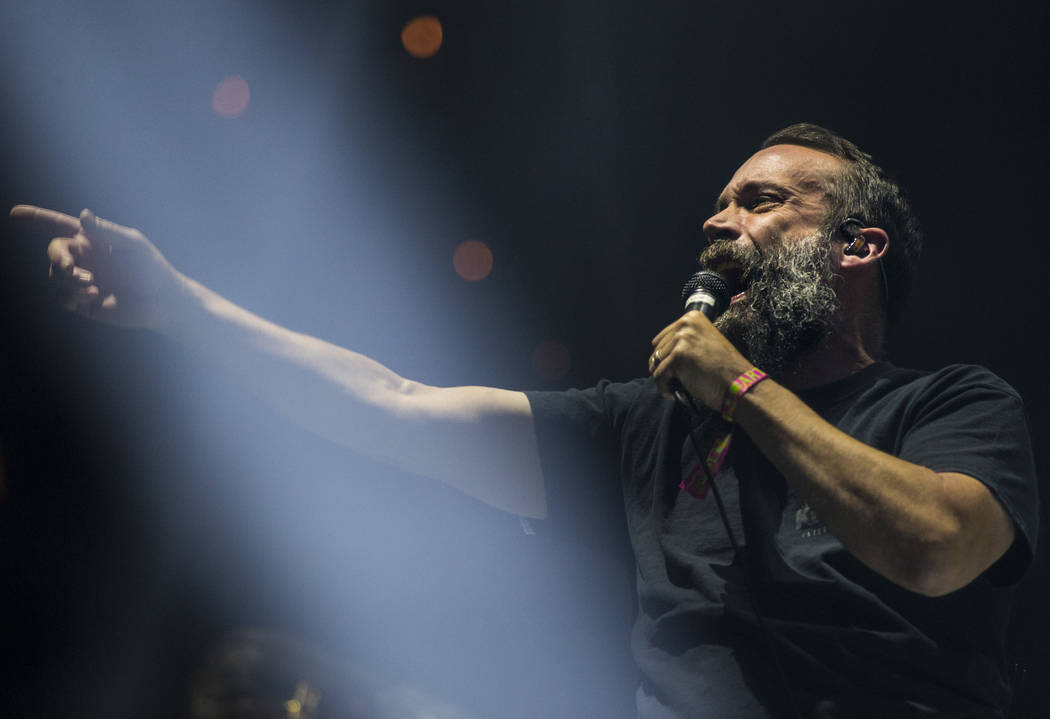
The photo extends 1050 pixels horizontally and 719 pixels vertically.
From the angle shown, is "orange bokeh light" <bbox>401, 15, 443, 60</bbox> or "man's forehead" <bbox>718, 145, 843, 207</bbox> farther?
"orange bokeh light" <bbox>401, 15, 443, 60</bbox>

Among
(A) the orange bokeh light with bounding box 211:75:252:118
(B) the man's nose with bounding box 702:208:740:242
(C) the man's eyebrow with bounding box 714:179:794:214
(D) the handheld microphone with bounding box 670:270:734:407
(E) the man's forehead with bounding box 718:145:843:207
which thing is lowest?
(D) the handheld microphone with bounding box 670:270:734:407

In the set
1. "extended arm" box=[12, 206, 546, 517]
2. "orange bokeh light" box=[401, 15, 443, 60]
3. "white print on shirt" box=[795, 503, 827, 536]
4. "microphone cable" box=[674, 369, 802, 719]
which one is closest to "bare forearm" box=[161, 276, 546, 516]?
"extended arm" box=[12, 206, 546, 517]

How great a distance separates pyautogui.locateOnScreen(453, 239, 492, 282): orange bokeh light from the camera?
2.17 meters

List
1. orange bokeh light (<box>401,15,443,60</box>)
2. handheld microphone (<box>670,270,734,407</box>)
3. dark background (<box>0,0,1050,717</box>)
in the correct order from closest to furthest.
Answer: handheld microphone (<box>670,270,734,407</box>), dark background (<box>0,0,1050,717</box>), orange bokeh light (<box>401,15,443,60</box>)

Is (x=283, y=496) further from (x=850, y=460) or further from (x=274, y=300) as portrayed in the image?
(x=850, y=460)

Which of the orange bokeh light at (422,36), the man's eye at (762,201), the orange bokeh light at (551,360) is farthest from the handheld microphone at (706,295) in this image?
the orange bokeh light at (422,36)

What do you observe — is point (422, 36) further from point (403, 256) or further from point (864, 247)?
point (864, 247)

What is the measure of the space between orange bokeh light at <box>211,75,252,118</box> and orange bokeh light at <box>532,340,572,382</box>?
1.00 metres

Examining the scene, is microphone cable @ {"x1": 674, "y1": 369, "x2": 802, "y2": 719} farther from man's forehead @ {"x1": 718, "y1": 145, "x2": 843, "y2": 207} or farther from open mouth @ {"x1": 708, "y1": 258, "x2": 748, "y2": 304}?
man's forehead @ {"x1": 718, "y1": 145, "x2": 843, "y2": 207}

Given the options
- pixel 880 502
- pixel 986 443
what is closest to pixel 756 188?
pixel 986 443

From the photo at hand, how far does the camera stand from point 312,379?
1333 millimetres

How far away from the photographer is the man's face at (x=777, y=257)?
4.98 ft

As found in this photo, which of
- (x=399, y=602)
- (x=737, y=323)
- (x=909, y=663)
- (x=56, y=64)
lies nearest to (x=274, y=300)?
(x=56, y=64)

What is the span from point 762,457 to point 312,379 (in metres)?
0.79
